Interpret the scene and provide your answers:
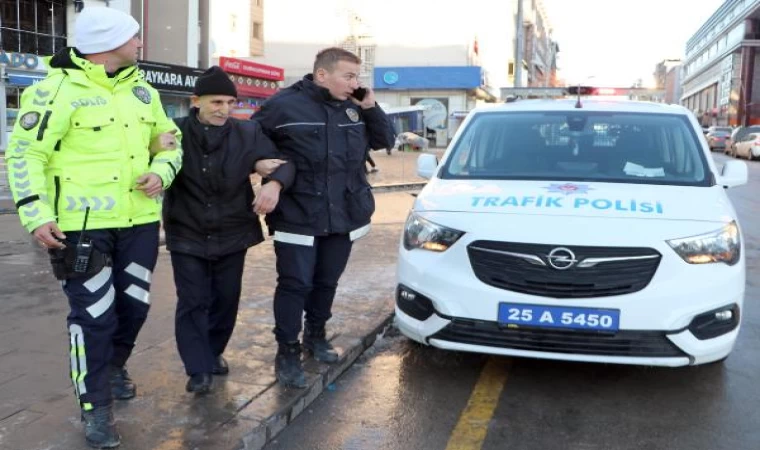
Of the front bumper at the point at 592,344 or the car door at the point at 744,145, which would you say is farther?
the car door at the point at 744,145

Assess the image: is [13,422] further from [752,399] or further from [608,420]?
[752,399]

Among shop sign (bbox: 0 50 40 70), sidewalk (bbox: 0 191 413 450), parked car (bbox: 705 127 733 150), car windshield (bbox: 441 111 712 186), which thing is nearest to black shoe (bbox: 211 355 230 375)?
sidewalk (bbox: 0 191 413 450)

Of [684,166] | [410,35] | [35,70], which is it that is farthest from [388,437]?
[410,35]

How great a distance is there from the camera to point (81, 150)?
312 cm

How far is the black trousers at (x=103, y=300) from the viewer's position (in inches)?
123

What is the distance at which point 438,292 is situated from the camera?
4.06m

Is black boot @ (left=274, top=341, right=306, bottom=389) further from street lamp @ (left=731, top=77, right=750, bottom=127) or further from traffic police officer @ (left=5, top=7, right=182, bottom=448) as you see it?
street lamp @ (left=731, top=77, right=750, bottom=127)

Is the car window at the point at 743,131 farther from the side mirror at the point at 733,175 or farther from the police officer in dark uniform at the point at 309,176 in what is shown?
the police officer in dark uniform at the point at 309,176

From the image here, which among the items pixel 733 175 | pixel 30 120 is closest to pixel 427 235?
pixel 30 120

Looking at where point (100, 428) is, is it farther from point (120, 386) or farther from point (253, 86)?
point (253, 86)

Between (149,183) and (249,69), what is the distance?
35.0 metres

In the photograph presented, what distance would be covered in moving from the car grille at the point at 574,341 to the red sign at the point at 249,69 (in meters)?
31.7

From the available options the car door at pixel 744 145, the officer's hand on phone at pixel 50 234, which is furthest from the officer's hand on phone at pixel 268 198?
the car door at pixel 744 145

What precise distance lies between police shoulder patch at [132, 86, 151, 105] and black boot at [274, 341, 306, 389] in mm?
1505
